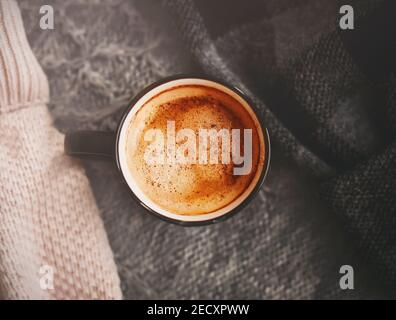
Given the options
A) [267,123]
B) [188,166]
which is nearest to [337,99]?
[267,123]

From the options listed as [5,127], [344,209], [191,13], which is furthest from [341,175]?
[5,127]

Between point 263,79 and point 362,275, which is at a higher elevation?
point 263,79

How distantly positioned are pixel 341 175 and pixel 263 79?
0.15m

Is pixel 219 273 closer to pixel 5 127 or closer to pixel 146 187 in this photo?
pixel 146 187

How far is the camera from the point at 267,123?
1.90 ft

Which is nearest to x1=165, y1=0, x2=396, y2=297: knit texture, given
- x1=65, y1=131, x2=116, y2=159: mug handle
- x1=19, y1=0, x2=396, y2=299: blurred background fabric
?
x1=19, y1=0, x2=396, y2=299: blurred background fabric

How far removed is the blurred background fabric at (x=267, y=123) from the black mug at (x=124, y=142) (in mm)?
38

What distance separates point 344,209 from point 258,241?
0.37ft

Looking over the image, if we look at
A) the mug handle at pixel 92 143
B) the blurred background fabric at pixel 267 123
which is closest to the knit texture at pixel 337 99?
the blurred background fabric at pixel 267 123

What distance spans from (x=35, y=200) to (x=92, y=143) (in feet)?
0.38

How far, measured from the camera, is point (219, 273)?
60 cm

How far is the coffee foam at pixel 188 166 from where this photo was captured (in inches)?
22.0

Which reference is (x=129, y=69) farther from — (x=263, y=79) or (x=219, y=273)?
(x=219, y=273)

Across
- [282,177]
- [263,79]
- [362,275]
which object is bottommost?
[362,275]
